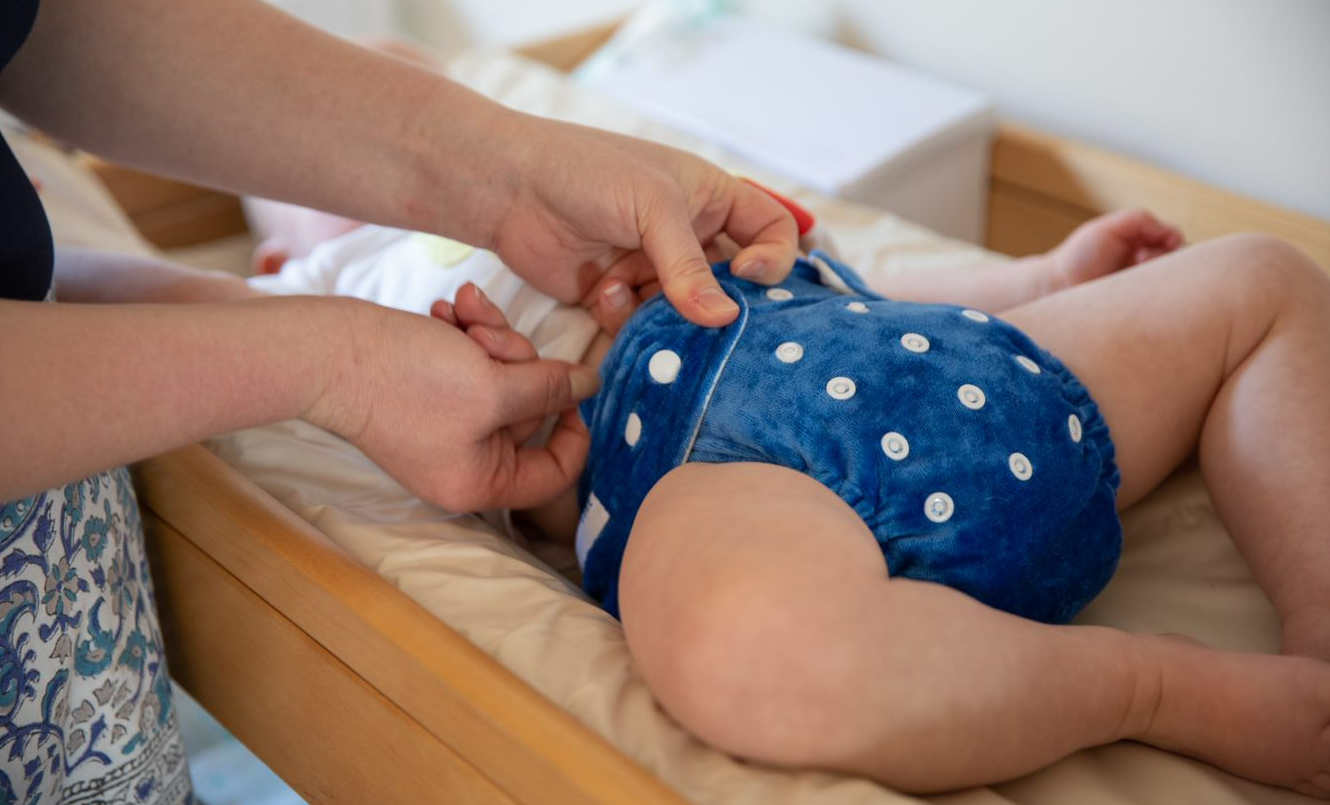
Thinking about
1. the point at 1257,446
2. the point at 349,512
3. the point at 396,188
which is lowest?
the point at 349,512

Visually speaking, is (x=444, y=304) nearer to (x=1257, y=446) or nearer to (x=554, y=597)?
(x=554, y=597)

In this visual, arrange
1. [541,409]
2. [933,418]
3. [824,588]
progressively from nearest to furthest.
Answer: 1. [824,588]
2. [933,418]
3. [541,409]


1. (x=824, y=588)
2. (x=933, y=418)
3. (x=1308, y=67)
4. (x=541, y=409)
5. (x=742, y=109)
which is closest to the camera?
(x=824, y=588)

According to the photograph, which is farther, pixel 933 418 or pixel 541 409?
pixel 541 409

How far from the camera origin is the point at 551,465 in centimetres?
96

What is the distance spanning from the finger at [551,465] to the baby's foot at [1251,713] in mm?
467

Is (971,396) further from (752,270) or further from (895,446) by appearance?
(752,270)

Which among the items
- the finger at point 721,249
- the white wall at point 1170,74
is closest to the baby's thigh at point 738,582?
the finger at point 721,249

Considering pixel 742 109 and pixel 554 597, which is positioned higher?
pixel 742 109

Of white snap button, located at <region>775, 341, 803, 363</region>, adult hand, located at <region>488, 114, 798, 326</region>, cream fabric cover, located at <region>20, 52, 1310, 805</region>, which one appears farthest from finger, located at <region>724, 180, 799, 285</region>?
cream fabric cover, located at <region>20, 52, 1310, 805</region>

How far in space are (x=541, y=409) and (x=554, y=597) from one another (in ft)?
0.53

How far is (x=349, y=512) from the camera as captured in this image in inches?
37.9

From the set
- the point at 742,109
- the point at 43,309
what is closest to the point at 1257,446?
the point at 43,309

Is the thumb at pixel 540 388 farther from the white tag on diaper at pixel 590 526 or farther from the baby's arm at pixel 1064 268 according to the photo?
the baby's arm at pixel 1064 268
